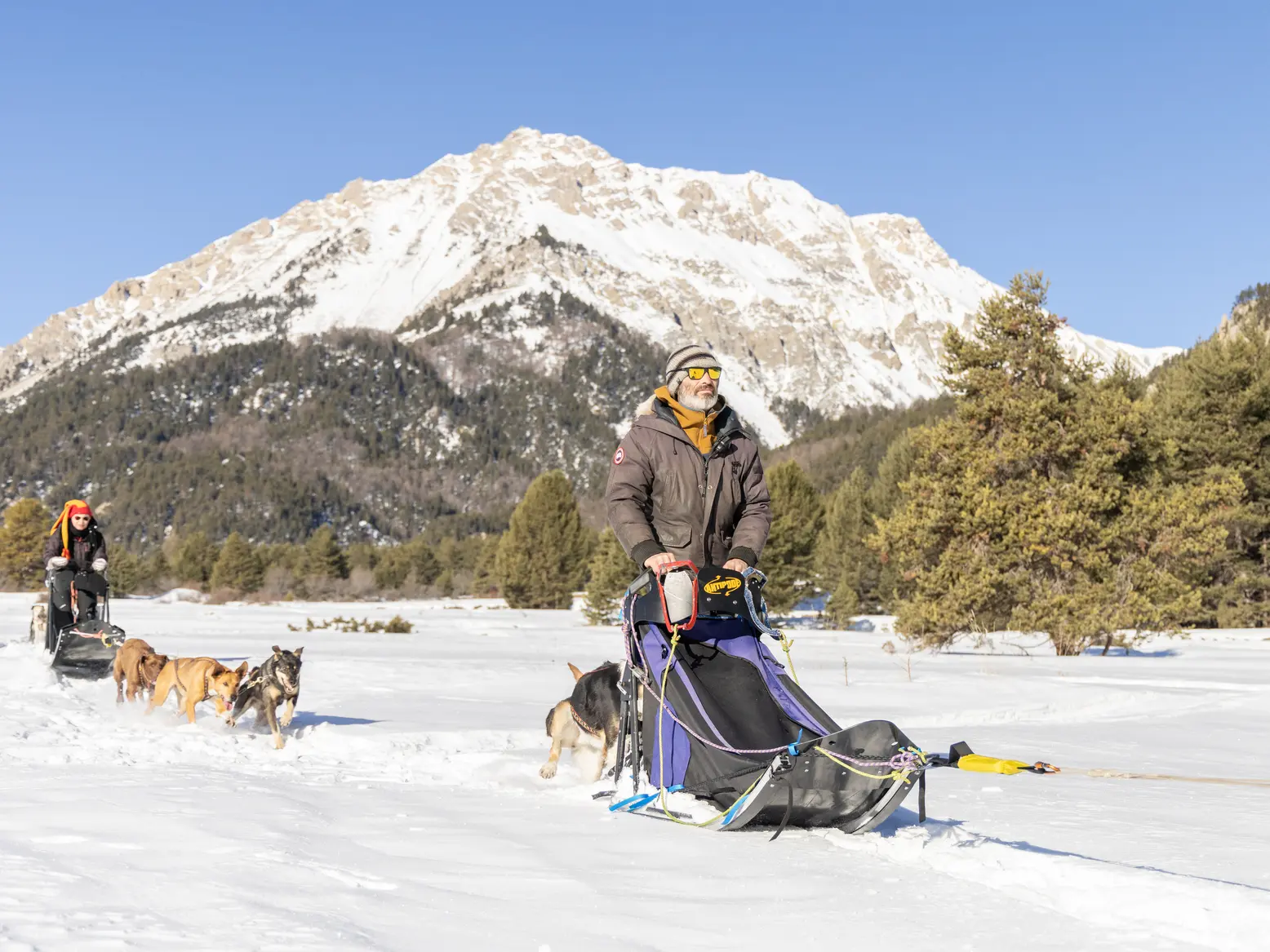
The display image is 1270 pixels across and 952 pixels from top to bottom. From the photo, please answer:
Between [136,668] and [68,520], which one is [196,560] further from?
[136,668]

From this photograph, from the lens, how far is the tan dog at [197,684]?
9109 millimetres

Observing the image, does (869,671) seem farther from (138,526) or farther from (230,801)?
(138,526)

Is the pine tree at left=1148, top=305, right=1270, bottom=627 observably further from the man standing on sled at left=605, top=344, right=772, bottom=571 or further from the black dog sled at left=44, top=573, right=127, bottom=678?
the man standing on sled at left=605, top=344, right=772, bottom=571

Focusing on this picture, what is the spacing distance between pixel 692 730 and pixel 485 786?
5.61ft

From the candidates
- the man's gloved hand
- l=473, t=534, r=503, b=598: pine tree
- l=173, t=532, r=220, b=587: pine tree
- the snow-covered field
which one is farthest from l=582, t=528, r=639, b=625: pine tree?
l=173, t=532, r=220, b=587: pine tree

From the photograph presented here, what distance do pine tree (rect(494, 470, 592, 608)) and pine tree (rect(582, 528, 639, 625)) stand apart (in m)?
8.75

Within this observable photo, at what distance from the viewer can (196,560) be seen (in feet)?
268

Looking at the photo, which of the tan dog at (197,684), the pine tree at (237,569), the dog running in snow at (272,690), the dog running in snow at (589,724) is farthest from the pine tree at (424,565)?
the dog running in snow at (589,724)

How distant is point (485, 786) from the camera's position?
626 centimetres

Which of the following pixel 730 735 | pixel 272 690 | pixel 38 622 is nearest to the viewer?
pixel 730 735

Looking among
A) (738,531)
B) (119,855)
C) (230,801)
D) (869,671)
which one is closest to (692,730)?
(738,531)

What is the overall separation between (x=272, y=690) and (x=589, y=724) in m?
3.47

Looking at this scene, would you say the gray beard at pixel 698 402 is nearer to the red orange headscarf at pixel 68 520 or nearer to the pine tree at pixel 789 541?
the red orange headscarf at pixel 68 520

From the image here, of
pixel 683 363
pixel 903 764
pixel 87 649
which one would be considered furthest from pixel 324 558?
pixel 903 764
